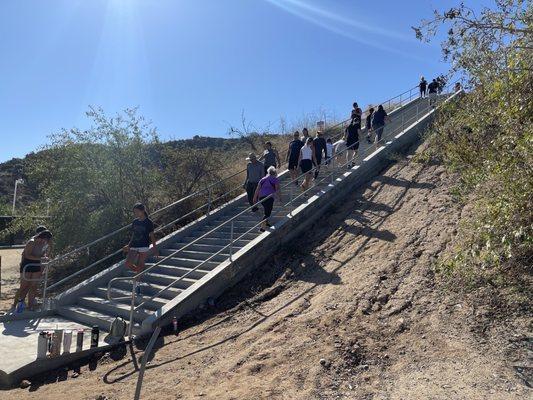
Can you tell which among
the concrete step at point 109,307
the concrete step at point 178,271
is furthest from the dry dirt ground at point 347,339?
the concrete step at point 109,307

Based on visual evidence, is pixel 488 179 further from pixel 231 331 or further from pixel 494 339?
pixel 231 331

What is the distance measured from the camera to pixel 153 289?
30.4 ft

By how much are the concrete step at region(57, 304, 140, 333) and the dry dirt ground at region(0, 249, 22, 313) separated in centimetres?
201

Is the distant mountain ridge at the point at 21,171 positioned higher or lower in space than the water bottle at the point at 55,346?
higher

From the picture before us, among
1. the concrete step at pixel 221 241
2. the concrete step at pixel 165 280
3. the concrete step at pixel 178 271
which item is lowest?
the concrete step at pixel 165 280

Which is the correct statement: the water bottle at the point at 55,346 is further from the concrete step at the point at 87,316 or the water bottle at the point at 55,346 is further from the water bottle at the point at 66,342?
the concrete step at the point at 87,316

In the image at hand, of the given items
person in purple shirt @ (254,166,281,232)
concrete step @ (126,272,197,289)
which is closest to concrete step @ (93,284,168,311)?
concrete step @ (126,272,197,289)

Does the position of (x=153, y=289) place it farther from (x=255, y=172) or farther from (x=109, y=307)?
(x=255, y=172)

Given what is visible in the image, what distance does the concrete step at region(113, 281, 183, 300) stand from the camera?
8.80 metres

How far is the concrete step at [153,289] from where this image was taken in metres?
8.80

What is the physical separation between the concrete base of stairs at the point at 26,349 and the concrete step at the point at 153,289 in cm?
128

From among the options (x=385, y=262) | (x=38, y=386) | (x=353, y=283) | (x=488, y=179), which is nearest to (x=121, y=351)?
(x=38, y=386)

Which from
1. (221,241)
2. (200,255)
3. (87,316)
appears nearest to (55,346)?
(87,316)

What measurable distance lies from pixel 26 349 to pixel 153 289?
2612mm
